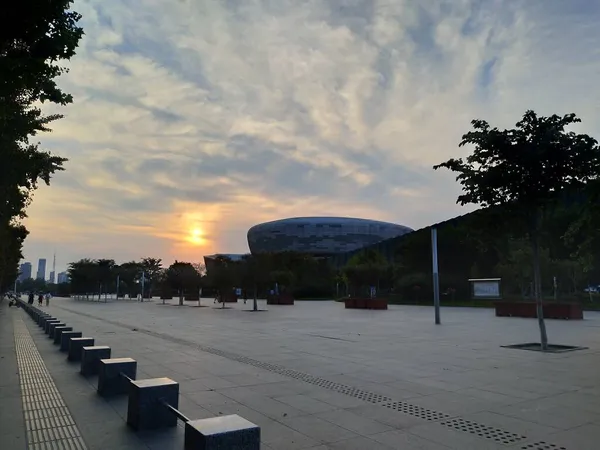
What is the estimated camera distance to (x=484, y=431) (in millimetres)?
5188

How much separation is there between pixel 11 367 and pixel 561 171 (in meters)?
13.4

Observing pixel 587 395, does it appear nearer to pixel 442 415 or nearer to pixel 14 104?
pixel 442 415

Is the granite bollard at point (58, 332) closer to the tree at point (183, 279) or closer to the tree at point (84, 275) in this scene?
the tree at point (183, 279)

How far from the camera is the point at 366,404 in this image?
20.7 feet

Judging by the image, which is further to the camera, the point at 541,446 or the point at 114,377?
the point at 114,377

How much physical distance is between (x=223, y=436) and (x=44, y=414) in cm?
361

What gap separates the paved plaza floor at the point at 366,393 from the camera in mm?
4949

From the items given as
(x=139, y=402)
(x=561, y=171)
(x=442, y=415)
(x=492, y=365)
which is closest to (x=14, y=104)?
(x=139, y=402)

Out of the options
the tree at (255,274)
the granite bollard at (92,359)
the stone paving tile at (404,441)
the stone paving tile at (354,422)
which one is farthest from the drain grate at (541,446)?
the tree at (255,274)

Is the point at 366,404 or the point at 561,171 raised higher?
the point at 561,171

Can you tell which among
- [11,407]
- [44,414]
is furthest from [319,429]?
[11,407]

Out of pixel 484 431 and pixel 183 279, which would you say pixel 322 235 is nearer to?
pixel 183 279

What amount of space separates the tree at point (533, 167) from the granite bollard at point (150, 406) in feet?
32.3

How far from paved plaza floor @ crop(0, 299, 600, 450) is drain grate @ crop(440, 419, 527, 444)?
1 centimetres
